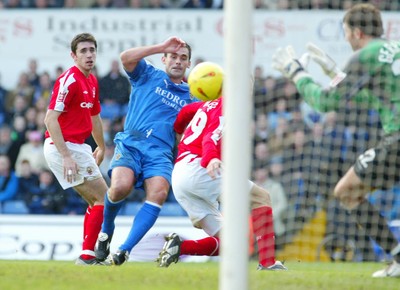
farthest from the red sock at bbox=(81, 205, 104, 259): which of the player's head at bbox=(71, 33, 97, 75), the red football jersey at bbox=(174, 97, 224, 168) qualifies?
the player's head at bbox=(71, 33, 97, 75)

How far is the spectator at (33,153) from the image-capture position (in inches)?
681

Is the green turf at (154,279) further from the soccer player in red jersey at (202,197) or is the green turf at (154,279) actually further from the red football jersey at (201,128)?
the red football jersey at (201,128)

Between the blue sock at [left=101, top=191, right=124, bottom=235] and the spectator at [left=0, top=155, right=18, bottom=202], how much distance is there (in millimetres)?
6702

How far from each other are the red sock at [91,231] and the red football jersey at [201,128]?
134 centimetres

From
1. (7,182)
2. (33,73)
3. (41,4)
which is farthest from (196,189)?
(41,4)

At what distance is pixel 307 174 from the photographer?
13047 mm

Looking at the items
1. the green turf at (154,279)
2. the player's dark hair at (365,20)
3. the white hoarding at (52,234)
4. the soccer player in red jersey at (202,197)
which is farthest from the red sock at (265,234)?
the white hoarding at (52,234)

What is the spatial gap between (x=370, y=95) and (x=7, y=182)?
9.48 metres


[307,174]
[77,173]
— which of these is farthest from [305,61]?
[307,174]

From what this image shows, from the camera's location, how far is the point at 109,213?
10438 mm

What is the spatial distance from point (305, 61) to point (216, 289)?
1.88m

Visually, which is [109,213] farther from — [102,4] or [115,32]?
[102,4]

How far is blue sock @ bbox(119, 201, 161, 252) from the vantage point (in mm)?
10031

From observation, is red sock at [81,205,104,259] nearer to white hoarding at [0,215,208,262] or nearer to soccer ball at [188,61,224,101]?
soccer ball at [188,61,224,101]
